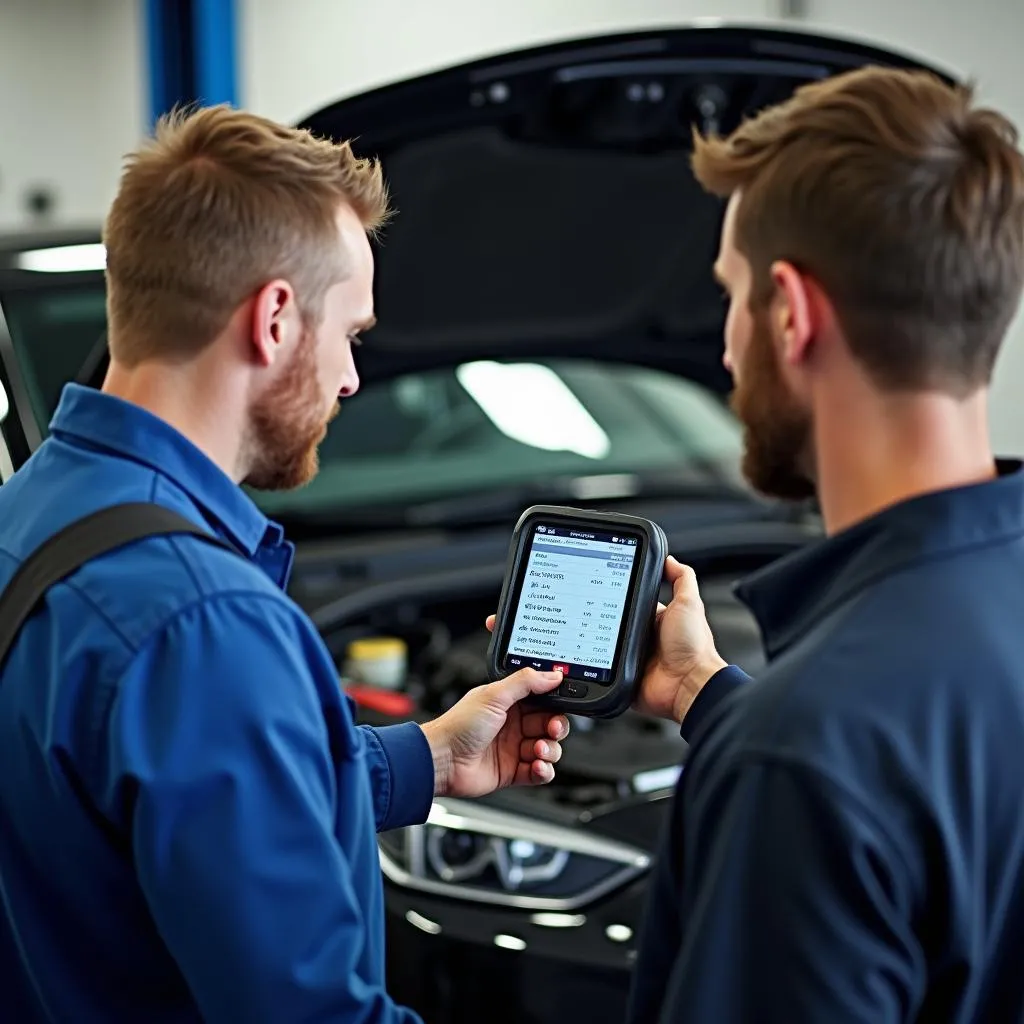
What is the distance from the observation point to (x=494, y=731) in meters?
1.66

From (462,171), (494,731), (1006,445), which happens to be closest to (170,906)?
(494,731)

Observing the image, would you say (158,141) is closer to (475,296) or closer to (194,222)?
(194,222)

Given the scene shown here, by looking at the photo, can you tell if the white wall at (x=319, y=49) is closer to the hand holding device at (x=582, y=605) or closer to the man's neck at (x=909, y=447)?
the hand holding device at (x=582, y=605)

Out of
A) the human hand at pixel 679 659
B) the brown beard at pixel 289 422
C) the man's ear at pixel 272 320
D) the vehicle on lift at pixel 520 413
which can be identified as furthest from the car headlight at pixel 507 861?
the man's ear at pixel 272 320

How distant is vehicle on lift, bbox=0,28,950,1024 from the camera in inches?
85.6

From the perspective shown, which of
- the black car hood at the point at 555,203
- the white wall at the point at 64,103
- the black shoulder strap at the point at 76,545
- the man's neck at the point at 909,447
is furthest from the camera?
the white wall at the point at 64,103

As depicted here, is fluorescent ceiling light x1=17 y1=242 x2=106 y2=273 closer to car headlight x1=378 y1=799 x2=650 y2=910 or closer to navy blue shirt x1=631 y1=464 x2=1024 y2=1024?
car headlight x1=378 y1=799 x2=650 y2=910

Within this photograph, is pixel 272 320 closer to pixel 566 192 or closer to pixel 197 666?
pixel 197 666

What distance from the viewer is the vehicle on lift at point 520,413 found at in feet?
7.13

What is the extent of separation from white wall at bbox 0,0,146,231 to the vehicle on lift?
5.86 m

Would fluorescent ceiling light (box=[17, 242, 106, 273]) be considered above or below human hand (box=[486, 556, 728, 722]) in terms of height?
above

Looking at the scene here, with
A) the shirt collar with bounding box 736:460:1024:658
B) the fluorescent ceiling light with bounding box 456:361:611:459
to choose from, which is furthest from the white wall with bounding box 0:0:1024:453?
the shirt collar with bounding box 736:460:1024:658

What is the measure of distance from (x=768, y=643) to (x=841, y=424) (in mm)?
165

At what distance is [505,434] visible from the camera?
3316 mm
